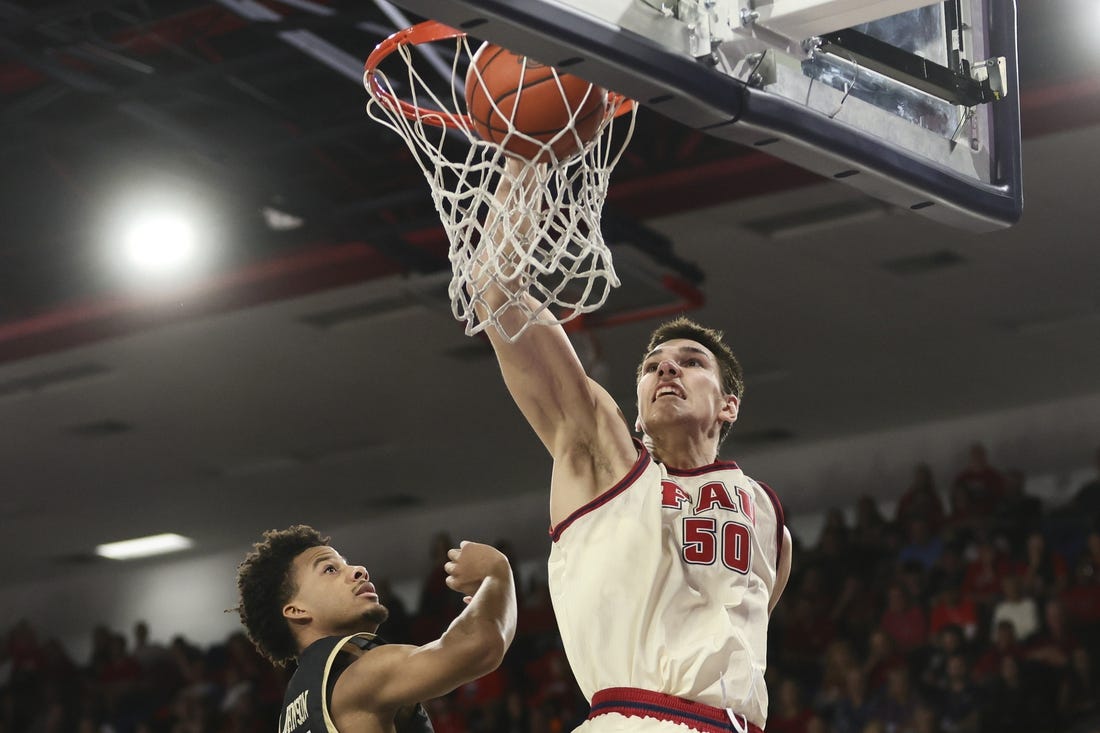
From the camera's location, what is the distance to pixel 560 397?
334cm

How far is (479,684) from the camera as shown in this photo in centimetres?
1170

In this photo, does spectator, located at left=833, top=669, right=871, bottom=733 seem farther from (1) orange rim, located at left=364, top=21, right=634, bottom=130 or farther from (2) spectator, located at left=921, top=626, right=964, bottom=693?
(1) orange rim, located at left=364, top=21, right=634, bottom=130

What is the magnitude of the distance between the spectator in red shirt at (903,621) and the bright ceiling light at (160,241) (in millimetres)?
5035

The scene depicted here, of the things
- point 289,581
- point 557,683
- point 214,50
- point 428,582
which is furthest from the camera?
point 428,582

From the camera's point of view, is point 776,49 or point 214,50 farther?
point 214,50

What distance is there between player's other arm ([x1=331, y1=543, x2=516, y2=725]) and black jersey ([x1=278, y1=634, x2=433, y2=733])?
29 mm

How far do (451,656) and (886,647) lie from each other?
680 cm

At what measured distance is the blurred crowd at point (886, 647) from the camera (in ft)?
29.0

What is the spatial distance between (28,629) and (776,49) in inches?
558

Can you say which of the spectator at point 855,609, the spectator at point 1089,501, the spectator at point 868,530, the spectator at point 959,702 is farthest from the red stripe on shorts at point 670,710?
the spectator at point 868,530

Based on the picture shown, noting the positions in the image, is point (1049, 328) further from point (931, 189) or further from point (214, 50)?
point (931, 189)

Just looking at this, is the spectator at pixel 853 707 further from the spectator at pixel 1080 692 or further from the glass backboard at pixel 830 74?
the glass backboard at pixel 830 74

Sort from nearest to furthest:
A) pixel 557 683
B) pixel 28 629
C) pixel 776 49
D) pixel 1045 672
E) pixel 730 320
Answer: pixel 776 49, pixel 1045 672, pixel 730 320, pixel 557 683, pixel 28 629

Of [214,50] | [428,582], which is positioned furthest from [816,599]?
[214,50]
